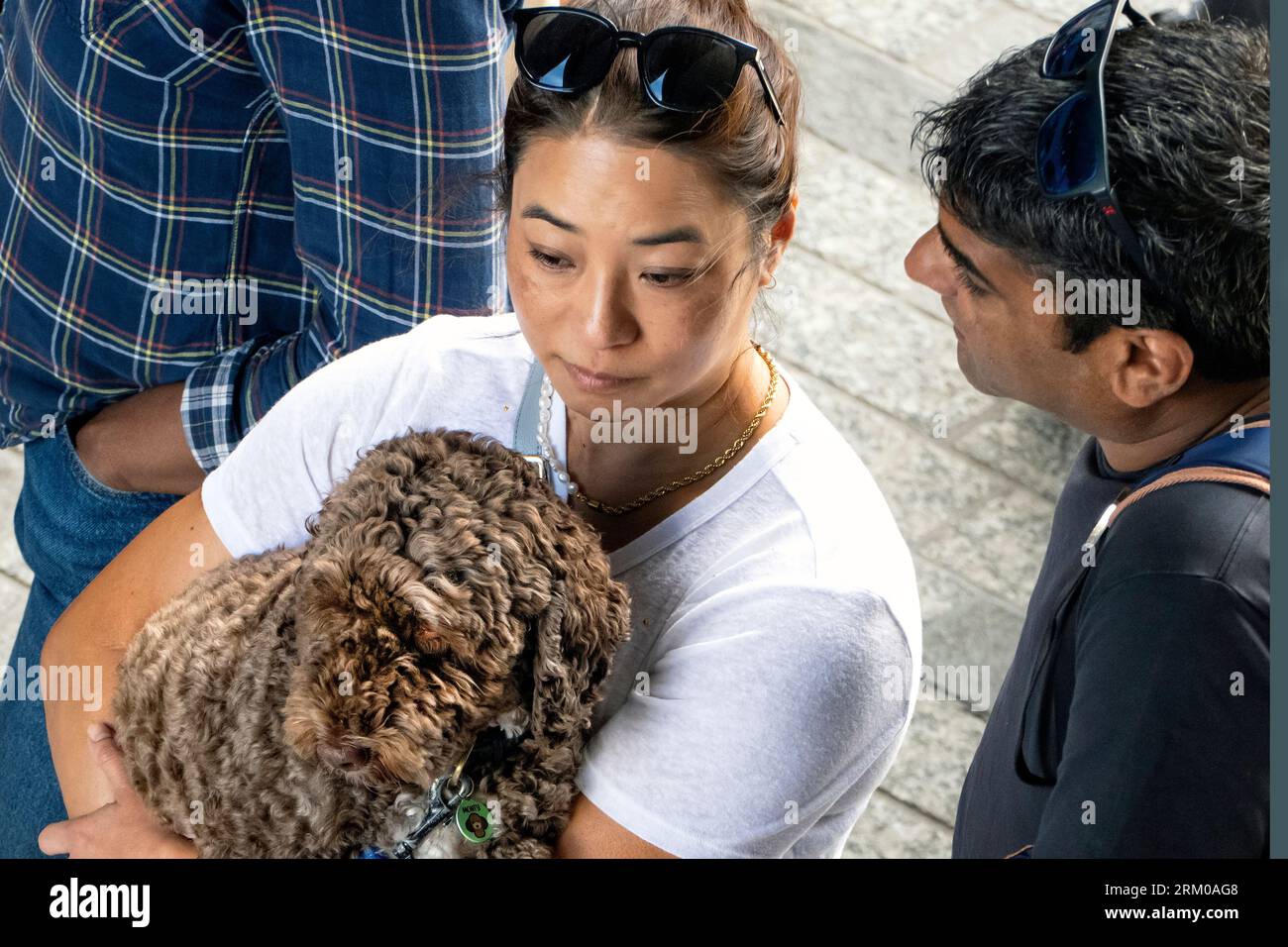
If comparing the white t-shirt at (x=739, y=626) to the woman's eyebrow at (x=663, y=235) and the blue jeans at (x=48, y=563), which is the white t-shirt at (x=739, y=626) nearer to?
the woman's eyebrow at (x=663, y=235)

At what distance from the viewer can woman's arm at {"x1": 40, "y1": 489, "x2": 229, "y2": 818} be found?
5.12 feet

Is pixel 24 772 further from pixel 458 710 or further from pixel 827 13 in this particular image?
pixel 827 13

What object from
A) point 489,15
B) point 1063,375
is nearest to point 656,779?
point 1063,375

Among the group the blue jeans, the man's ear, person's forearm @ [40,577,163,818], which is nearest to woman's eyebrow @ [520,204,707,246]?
the man's ear

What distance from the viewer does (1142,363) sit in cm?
133

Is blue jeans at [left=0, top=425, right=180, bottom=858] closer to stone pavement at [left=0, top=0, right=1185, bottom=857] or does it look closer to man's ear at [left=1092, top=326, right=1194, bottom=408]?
stone pavement at [left=0, top=0, right=1185, bottom=857]

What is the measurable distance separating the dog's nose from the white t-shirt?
0.77 feet

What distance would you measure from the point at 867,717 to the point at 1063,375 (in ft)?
1.49

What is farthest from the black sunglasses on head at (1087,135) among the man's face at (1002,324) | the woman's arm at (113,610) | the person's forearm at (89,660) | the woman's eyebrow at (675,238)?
the person's forearm at (89,660)

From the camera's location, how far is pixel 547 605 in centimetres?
126

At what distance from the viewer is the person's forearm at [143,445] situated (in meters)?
1.78

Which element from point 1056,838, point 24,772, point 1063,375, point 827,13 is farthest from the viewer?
point 827,13

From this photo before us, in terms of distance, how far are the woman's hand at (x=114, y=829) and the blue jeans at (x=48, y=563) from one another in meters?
0.17

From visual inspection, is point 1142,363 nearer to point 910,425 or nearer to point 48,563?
point 910,425
